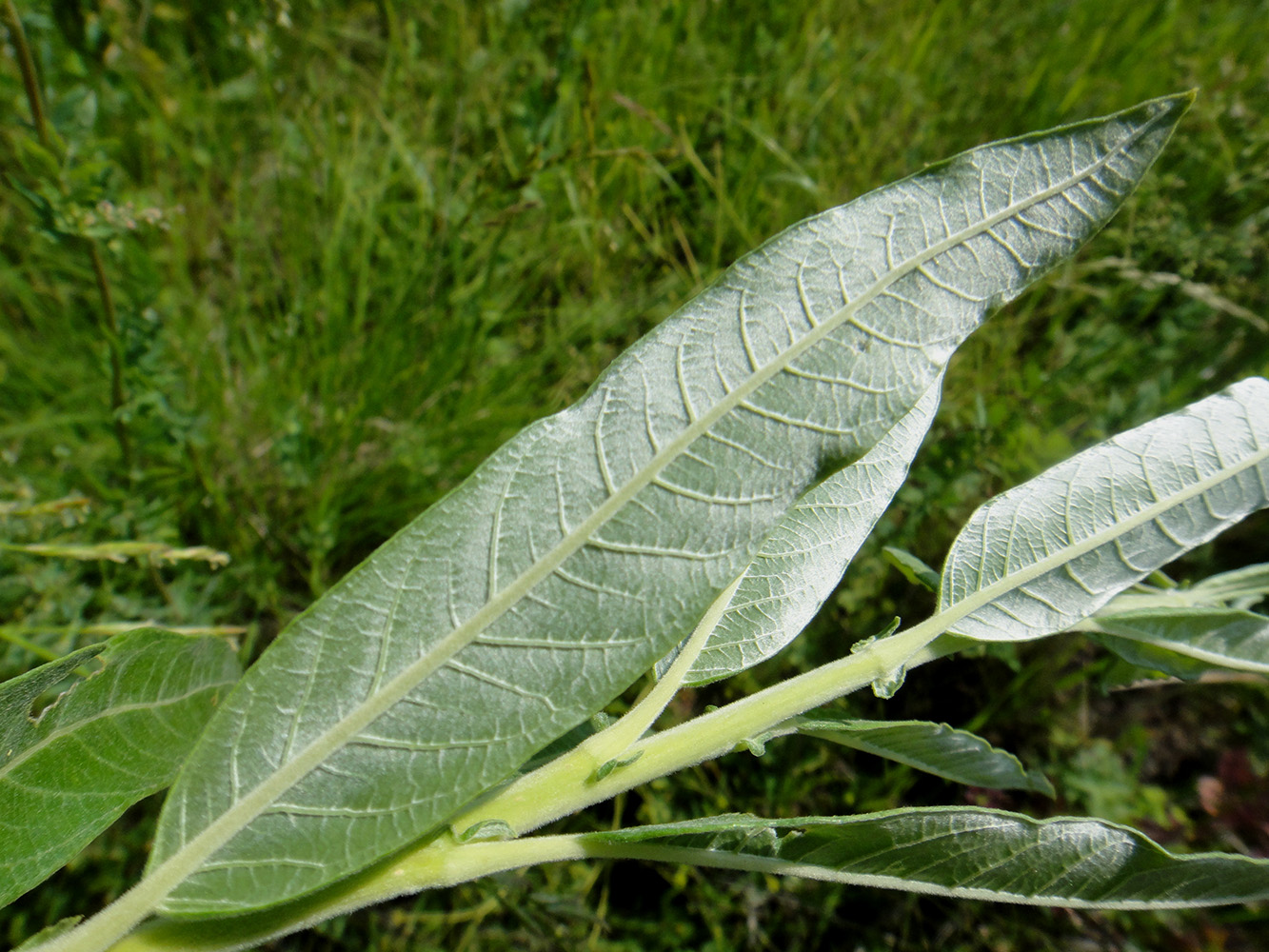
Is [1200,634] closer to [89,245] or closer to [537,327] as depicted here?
[89,245]

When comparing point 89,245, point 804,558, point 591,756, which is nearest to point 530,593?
point 591,756

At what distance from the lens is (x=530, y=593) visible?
2.13ft

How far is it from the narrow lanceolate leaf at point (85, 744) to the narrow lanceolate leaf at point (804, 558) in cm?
52

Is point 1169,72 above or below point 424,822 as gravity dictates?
above

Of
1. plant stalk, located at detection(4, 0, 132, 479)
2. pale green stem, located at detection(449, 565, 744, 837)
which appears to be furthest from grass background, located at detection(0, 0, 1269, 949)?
pale green stem, located at detection(449, 565, 744, 837)

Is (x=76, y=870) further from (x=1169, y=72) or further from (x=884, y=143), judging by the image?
(x=1169, y=72)

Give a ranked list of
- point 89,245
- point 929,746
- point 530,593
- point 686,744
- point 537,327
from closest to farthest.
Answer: point 530,593, point 686,744, point 929,746, point 89,245, point 537,327

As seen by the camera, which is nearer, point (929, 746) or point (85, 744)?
point (85, 744)

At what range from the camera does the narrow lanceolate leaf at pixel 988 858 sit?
0.77 metres

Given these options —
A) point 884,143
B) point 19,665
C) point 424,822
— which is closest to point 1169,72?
point 884,143

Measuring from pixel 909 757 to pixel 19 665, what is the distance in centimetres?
180

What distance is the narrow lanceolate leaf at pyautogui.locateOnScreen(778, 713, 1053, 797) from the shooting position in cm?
81

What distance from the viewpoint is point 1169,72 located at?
292cm

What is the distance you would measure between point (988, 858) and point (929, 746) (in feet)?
0.40
